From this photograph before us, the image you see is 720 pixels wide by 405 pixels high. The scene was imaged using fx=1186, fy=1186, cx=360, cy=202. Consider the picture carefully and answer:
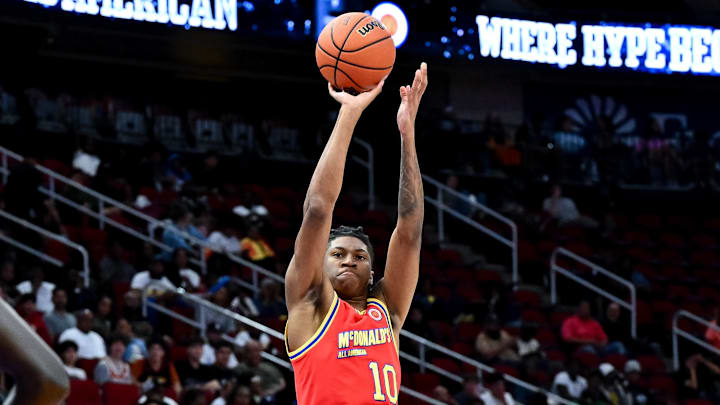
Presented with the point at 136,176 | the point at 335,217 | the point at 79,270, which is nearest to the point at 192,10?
the point at 136,176

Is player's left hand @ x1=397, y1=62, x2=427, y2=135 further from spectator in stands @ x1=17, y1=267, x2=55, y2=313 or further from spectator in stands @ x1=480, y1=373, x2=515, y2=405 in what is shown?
spectator in stands @ x1=480, y1=373, x2=515, y2=405

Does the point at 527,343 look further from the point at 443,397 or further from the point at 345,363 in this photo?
the point at 345,363

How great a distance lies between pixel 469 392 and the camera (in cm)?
1115

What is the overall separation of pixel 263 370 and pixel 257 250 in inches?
130

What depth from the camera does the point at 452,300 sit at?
1366 centimetres

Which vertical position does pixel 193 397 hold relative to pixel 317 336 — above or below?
below

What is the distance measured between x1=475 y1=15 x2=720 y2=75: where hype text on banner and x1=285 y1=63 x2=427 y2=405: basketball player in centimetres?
1288

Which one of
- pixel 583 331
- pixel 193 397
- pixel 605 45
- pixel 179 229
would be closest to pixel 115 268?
pixel 179 229

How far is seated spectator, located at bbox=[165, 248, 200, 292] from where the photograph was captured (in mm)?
11312

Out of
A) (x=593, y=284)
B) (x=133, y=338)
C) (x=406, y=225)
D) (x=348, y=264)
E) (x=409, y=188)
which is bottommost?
(x=593, y=284)

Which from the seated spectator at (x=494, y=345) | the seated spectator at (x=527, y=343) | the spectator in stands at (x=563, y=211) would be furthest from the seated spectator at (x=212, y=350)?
the spectator in stands at (x=563, y=211)

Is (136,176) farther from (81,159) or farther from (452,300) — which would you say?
(452,300)

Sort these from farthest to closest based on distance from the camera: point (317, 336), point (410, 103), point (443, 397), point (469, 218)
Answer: point (469, 218) → point (443, 397) → point (410, 103) → point (317, 336)

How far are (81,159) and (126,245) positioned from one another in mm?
1701
